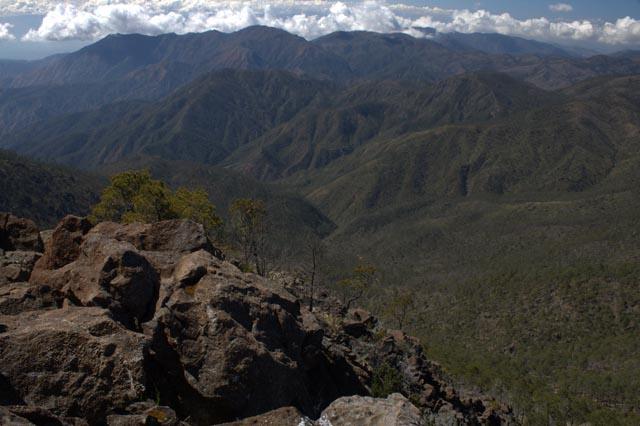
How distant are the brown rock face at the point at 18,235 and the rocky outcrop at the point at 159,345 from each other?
179 inches

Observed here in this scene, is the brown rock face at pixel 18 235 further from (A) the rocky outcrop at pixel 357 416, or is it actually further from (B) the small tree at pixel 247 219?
(B) the small tree at pixel 247 219

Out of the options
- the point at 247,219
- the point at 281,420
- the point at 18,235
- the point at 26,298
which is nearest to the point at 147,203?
the point at 247,219

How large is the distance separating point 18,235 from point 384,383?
88.9 ft

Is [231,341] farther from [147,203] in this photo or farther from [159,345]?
[147,203]

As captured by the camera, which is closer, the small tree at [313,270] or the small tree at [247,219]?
the small tree at [313,270]

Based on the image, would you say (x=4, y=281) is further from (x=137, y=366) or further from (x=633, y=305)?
(x=633, y=305)

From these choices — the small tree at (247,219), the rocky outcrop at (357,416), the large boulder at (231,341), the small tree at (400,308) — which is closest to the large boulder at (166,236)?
the large boulder at (231,341)

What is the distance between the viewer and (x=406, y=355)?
154ft

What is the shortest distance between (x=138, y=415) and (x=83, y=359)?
2.99 metres

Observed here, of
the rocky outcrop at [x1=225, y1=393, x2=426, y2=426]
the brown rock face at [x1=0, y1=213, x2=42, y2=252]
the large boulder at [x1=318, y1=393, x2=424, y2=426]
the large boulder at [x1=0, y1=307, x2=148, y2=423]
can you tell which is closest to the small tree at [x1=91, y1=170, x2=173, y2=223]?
the brown rock face at [x1=0, y1=213, x2=42, y2=252]

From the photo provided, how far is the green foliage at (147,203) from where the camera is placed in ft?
169

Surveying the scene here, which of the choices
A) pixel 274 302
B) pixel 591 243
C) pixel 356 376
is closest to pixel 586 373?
pixel 591 243

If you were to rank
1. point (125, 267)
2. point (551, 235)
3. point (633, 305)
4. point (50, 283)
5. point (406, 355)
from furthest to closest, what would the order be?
point (551, 235) → point (633, 305) → point (406, 355) → point (50, 283) → point (125, 267)

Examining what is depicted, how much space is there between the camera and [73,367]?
14.8 m
